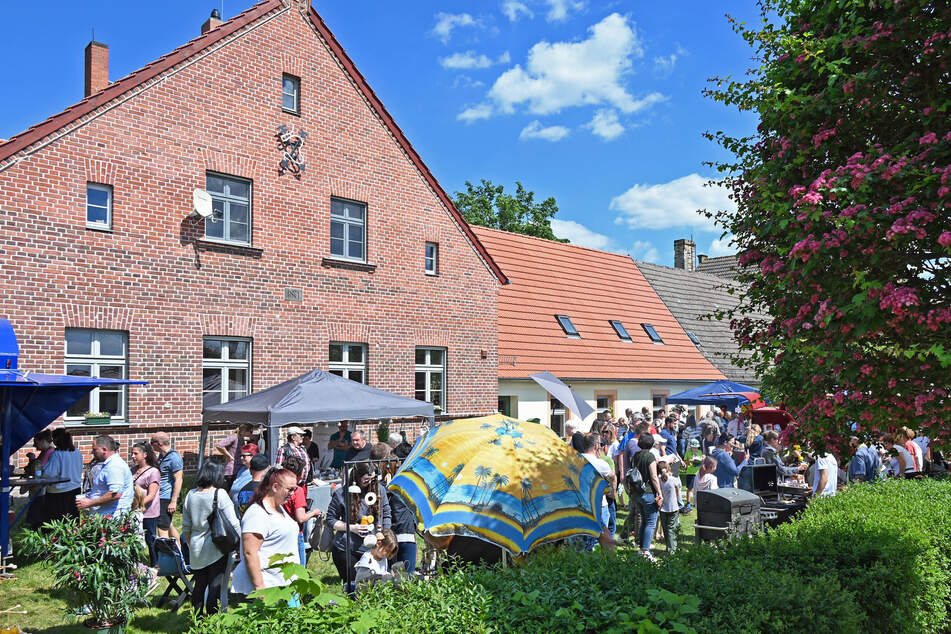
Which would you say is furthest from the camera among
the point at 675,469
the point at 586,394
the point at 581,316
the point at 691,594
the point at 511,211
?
the point at 511,211

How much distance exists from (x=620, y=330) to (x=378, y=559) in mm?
20202

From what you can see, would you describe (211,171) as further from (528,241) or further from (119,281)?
(528,241)

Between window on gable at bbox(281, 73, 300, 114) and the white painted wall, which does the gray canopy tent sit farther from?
the white painted wall

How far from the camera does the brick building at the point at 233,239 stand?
12.1 metres

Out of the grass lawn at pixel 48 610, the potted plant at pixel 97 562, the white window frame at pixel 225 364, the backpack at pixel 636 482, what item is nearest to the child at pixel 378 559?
the grass lawn at pixel 48 610

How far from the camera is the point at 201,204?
44.2 feet

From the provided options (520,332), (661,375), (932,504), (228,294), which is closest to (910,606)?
(932,504)

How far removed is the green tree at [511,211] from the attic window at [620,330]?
1600cm

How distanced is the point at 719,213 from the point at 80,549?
6557 mm

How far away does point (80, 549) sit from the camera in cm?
618

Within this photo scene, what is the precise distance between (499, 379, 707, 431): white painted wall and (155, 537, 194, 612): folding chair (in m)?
12.8

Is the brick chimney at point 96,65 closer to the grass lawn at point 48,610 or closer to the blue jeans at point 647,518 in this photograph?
the grass lawn at point 48,610

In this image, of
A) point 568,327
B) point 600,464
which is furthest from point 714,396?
point 600,464

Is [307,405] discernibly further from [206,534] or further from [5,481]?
[206,534]
